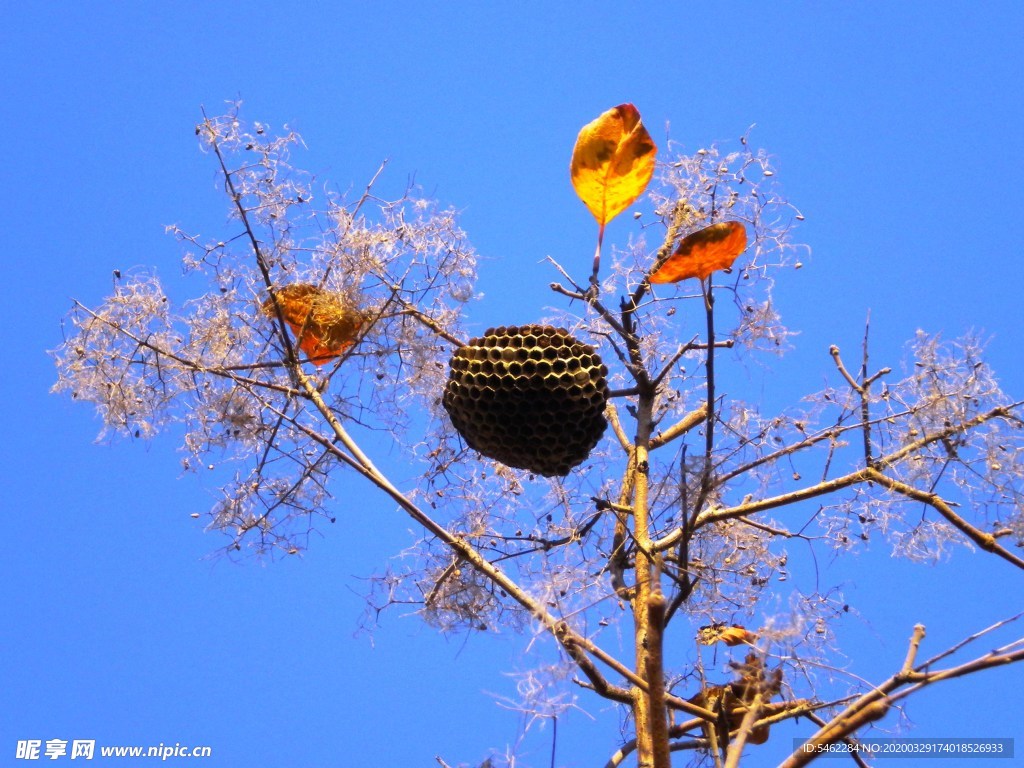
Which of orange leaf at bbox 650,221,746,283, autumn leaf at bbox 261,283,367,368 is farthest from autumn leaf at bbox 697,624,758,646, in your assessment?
autumn leaf at bbox 261,283,367,368

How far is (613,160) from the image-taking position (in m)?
5.45

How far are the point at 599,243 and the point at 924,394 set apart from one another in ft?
4.86

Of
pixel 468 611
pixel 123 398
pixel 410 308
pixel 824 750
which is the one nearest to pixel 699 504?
pixel 824 750

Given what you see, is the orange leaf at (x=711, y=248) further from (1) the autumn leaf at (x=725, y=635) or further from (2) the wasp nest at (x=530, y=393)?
(1) the autumn leaf at (x=725, y=635)

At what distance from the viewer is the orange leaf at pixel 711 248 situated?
5086 mm

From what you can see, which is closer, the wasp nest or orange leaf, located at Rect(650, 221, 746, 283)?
Answer: the wasp nest

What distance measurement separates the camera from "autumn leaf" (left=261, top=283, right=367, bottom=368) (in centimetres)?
557

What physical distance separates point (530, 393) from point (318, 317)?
1.24 meters

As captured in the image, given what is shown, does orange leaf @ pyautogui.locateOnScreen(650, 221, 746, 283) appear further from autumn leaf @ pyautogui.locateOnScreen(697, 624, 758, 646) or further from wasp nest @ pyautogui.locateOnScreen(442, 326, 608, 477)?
autumn leaf @ pyautogui.locateOnScreen(697, 624, 758, 646)

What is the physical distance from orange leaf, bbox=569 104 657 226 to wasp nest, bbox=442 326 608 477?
0.77 m

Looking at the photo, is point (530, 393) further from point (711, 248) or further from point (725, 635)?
point (725, 635)

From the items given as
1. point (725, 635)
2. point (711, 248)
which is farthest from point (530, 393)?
point (725, 635)

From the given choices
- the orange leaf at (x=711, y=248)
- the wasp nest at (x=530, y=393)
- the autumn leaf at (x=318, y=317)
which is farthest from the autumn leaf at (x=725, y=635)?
the autumn leaf at (x=318, y=317)

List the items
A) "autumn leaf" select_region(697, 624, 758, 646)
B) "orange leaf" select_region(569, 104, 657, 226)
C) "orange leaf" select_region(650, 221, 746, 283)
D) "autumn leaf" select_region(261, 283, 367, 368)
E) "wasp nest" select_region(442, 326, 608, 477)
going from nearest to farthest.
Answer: "wasp nest" select_region(442, 326, 608, 477)
"autumn leaf" select_region(697, 624, 758, 646)
"orange leaf" select_region(650, 221, 746, 283)
"orange leaf" select_region(569, 104, 657, 226)
"autumn leaf" select_region(261, 283, 367, 368)
